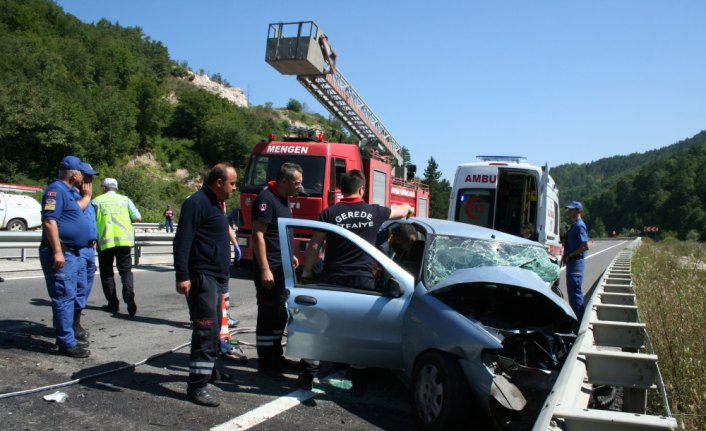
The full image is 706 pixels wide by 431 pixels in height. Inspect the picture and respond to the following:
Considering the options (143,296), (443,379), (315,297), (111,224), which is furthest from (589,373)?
(143,296)

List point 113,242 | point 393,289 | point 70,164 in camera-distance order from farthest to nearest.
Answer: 1. point 113,242
2. point 70,164
3. point 393,289

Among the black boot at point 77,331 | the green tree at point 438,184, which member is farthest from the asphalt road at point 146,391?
the green tree at point 438,184

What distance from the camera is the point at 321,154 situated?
1102 centimetres

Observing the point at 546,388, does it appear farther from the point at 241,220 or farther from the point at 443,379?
the point at 241,220

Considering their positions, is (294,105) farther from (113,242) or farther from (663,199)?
(113,242)

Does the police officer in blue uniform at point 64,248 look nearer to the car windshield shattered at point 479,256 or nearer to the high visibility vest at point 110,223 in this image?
the high visibility vest at point 110,223

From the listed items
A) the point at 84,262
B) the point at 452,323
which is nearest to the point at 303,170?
the point at 84,262

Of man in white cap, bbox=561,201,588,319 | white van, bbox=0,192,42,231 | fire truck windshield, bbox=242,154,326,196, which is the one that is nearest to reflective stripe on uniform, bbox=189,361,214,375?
man in white cap, bbox=561,201,588,319

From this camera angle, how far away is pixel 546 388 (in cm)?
353

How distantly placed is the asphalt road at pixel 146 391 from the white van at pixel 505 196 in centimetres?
668

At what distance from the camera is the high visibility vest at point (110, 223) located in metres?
6.87

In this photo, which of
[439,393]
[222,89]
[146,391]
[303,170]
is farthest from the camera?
[222,89]

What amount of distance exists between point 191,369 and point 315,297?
1.06 meters

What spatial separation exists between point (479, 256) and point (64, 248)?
3751mm
